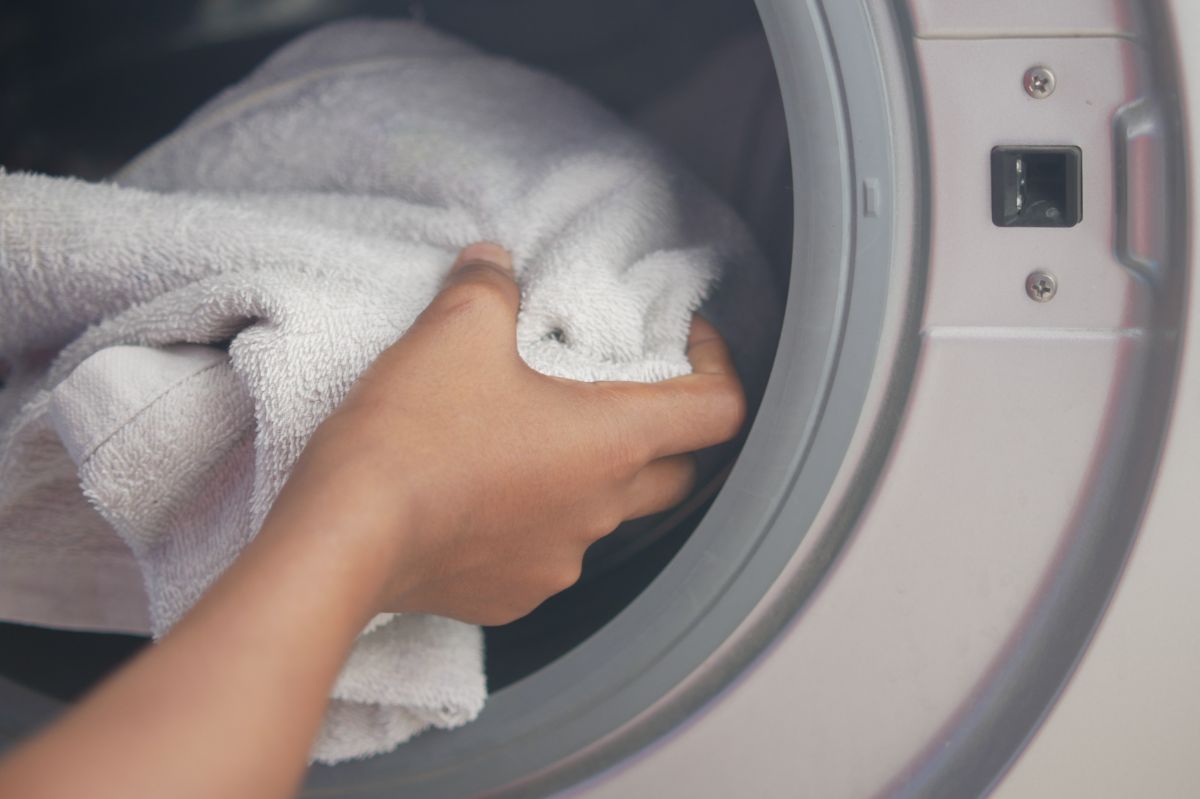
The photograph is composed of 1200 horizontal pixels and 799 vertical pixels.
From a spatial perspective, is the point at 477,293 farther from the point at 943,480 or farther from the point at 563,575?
the point at 943,480

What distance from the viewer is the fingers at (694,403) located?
1.50ft

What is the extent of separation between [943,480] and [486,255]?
27cm

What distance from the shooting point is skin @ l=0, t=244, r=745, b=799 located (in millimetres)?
278

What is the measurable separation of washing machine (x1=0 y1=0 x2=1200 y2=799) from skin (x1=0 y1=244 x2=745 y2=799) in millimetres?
65

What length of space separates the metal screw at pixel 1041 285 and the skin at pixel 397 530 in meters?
0.15

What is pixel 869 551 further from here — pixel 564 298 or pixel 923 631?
pixel 564 298

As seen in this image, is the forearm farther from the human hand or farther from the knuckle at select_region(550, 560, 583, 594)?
the knuckle at select_region(550, 560, 583, 594)

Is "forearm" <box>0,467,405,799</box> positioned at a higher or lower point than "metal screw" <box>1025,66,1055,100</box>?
lower

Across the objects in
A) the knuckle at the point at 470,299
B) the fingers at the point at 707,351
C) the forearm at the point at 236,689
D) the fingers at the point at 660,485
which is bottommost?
the forearm at the point at 236,689

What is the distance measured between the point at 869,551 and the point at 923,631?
53 millimetres

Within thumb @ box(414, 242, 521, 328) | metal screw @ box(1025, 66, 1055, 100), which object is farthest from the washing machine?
thumb @ box(414, 242, 521, 328)

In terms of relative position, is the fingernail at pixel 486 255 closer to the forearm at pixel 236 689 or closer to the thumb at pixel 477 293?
the thumb at pixel 477 293

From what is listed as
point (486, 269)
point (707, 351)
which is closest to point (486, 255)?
point (486, 269)

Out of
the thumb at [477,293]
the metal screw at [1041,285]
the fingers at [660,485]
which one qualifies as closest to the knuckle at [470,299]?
the thumb at [477,293]
